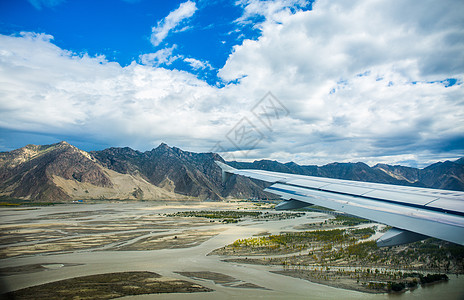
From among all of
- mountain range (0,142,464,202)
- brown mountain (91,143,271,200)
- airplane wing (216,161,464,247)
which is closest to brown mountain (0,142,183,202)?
mountain range (0,142,464,202)

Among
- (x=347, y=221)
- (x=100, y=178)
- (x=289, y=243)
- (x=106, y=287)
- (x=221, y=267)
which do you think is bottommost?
(x=347, y=221)

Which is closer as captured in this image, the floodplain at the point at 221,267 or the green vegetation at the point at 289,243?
the floodplain at the point at 221,267

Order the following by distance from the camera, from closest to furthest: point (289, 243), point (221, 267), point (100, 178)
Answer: point (221, 267) < point (289, 243) < point (100, 178)

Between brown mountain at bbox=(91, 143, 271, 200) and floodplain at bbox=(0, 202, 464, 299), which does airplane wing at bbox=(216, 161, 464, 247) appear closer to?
floodplain at bbox=(0, 202, 464, 299)

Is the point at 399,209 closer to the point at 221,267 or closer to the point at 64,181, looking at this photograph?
the point at 221,267

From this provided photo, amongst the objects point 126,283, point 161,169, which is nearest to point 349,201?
point 126,283

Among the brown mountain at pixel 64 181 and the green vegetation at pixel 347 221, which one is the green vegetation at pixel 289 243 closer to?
the green vegetation at pixel 347 221

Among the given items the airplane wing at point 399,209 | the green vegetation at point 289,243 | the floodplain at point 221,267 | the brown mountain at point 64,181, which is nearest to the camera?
the airplane wing at point 399,209

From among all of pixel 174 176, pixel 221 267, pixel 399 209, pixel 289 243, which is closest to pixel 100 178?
pixel 174 176

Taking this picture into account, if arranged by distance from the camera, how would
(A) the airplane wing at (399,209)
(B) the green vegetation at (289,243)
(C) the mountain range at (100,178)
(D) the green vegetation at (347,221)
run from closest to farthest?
(A) the airplane wing at (399,209), (B) the green vegetation at (289,243), (D) the green vegetation at (347,221), (C) the mountain range at (100,178)

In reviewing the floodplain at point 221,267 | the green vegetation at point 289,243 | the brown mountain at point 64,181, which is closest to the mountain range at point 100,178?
the brown mountain at point 64,181

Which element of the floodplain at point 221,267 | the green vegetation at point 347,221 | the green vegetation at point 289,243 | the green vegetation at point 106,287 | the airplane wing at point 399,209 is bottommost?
the green vegetation at point 347,221

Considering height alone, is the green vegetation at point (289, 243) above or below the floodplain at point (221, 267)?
below
